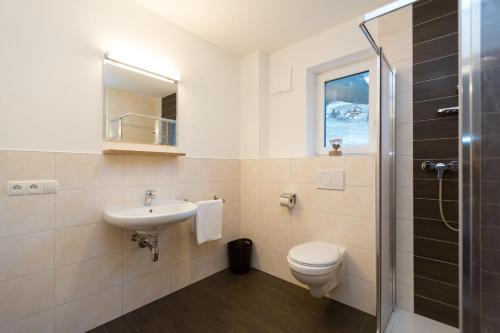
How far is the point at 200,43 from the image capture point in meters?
2.29

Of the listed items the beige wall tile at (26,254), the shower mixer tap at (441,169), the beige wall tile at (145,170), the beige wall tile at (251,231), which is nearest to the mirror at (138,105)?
the beige wall tile at (145,170)

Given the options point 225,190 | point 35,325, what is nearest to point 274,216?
point 225,190

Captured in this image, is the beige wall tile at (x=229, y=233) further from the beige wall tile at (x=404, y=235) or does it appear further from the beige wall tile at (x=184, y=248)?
the beige wall tile at (x=404, y=235)

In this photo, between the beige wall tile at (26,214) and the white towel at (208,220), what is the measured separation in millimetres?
961

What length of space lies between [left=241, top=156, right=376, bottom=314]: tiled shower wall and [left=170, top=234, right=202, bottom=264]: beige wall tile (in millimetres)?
628

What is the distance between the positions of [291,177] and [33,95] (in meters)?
1.97

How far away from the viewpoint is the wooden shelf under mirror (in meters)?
1.64

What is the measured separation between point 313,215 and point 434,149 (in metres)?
1.02

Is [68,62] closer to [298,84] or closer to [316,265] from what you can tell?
[298,84]

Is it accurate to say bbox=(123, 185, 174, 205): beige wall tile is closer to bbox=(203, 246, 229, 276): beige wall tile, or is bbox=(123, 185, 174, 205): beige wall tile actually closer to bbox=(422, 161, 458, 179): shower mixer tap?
bbox=(203, 246, 229, 276): beige wall tile

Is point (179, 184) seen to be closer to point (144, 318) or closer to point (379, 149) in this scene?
point (144, 318)

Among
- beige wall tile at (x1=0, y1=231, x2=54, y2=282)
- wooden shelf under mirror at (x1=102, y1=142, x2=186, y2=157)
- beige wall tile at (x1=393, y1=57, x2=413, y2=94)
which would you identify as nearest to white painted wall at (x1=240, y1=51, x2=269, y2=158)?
wooden shelf under mirror at (x1=102, y1=142, x2=186, y2=157)

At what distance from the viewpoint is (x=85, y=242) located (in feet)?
5.15

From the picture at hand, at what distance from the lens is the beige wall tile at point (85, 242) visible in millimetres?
1477
